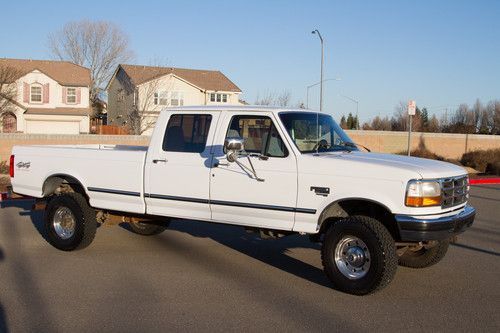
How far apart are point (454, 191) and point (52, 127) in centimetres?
4616

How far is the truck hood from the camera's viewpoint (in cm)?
627

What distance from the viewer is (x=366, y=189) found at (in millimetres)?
6359

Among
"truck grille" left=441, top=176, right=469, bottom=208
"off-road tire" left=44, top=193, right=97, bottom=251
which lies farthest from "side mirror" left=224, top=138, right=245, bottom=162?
"off-road tire" left=44, top=193, right=97, bottom=251

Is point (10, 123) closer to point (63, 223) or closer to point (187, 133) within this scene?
point (63, 223)

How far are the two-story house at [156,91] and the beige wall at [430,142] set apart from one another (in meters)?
12.3

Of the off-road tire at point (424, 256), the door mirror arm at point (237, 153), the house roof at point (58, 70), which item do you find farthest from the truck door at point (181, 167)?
the house roof at point (58, 70)

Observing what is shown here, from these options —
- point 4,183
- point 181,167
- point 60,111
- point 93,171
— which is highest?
point 60,111

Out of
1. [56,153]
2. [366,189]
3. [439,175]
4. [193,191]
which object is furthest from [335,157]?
[56,153]

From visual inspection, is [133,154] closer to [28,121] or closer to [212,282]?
[212,282]

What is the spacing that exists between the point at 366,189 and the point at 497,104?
247ft

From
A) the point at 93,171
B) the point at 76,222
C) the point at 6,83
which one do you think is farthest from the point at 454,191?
the point at 6,83

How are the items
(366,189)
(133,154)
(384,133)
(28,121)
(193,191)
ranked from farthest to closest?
(28,121)
(384,133)
(133,154)
(193,191)
(366,189)

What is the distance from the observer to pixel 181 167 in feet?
24.8

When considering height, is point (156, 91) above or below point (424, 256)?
above
